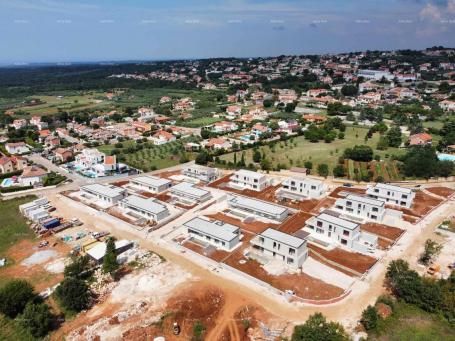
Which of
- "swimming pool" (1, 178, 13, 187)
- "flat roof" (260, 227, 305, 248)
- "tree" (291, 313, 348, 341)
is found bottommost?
"swimming pool" (1, 178, 13, 187)

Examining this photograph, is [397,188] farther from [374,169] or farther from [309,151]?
[309,151]

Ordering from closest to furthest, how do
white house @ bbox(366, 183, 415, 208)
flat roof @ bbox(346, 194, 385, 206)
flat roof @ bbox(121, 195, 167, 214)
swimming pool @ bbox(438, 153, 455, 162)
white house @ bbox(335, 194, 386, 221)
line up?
white house @ bbox(335, 194, 386, 221)
flat roof @ bbox(346, 194, 385, 206)
flat roof @ bbox(121, 195, 167, 214)
white house @ bbox(366, 183, 415, 208)
swimming pool @ bbox(438, 153, 455, 162)

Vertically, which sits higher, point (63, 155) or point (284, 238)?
point (284, 238)

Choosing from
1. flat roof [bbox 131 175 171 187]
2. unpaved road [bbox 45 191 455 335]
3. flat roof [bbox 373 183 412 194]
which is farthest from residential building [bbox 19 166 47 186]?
flat roof [bbox 373 183 412 194]

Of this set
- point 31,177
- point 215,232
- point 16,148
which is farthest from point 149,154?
point 215,232

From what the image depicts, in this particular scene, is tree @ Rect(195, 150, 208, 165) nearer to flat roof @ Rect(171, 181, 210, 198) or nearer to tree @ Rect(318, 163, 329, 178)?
flat roof @ Rect(171, 181, 210, 198)

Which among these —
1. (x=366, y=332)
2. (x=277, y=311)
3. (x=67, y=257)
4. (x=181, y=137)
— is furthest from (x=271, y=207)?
(x=181, y=137)
